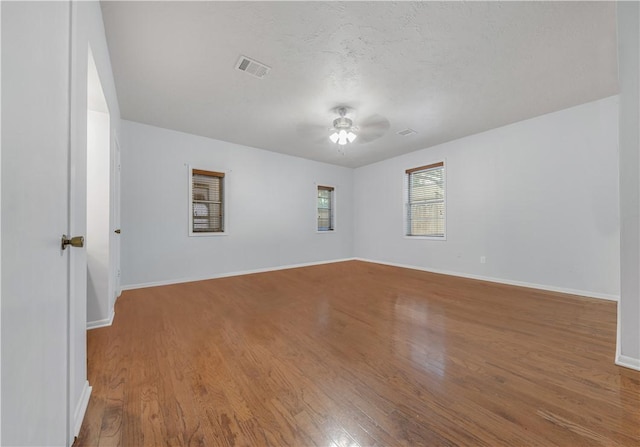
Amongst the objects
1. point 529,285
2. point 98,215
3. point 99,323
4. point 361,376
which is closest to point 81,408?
point 99,323

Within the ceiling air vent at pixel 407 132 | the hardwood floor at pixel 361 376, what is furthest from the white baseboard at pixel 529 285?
the ceiling air vent at pixel 407 132

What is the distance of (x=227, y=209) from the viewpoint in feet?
15.7

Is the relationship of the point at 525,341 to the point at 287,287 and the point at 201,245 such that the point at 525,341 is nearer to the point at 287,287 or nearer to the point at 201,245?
the point at 287,287

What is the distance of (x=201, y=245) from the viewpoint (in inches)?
178

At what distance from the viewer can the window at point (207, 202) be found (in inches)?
178

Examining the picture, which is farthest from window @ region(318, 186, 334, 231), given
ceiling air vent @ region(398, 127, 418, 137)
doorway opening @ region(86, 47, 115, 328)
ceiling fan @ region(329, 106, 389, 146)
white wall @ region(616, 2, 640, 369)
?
white wall @ region(616, 2, 640, 369)

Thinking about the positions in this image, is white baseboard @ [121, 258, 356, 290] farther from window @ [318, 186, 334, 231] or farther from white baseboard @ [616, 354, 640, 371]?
white baseboard @ [616, 354, 640, 371]

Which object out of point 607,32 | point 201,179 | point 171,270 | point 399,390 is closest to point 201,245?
point 171,270

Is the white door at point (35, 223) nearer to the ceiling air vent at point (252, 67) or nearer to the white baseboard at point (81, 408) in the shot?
the white baseboard at point (81, 408)

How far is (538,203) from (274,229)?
4671mm

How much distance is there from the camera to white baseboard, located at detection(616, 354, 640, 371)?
167cm

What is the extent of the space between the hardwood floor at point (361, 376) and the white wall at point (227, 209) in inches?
53.3

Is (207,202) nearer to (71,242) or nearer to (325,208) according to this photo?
(325,208)

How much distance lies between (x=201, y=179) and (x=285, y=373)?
13.1 ft
